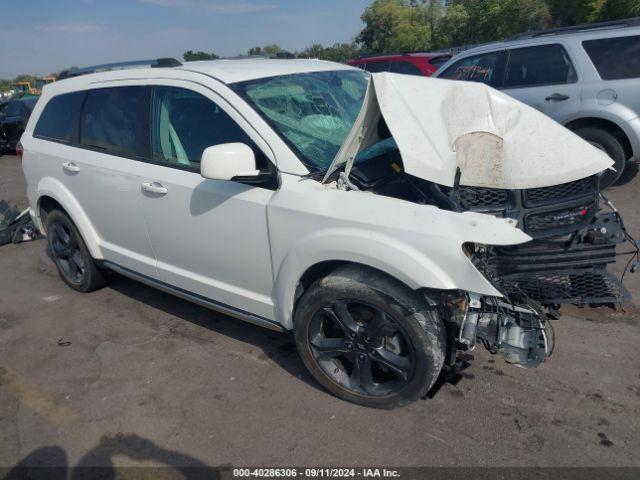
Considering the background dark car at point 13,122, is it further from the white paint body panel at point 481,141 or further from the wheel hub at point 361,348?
the white paint body panel at point 481,141

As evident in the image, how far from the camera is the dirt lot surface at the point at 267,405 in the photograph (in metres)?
2.59

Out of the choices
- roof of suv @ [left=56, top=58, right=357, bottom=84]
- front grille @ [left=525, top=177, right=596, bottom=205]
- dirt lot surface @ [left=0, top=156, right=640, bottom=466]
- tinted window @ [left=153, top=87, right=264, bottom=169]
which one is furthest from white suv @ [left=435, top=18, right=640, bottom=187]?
tinted window @ [left=153, top=87, right=264, bottom=169]

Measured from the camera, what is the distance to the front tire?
2541mm

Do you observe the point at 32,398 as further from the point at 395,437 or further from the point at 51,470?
the point at 395,437

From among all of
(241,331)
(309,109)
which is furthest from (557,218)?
(241,331)

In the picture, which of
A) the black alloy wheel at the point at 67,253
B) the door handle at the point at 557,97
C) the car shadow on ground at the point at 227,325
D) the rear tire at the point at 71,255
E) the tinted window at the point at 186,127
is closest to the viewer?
the tinted window at the point at 186,127

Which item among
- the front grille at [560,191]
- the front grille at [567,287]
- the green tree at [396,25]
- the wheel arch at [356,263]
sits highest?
the green tree at [396,25]

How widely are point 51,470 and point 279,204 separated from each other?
1856 millimetres

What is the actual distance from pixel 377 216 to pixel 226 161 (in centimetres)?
84

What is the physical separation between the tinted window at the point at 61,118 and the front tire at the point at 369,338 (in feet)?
8.97

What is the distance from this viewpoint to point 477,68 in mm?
6984

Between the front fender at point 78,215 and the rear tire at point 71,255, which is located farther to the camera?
the rear tire at point 71,255

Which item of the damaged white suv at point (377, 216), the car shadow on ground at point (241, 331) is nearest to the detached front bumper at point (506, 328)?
the damaged white suv at point (377, 216)

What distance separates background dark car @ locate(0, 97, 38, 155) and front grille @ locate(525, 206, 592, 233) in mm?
14292
